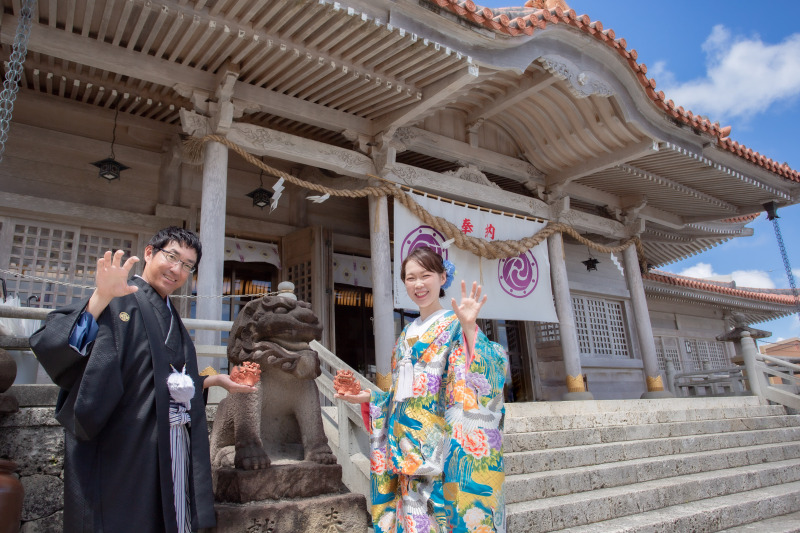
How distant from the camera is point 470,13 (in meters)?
5.87

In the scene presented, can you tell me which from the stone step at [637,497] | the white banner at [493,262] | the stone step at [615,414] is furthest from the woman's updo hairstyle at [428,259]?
the white banner at [493,262]

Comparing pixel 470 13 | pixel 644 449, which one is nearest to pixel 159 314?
pixel 644 449

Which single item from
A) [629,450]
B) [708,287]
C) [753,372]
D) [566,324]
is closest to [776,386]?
[753,372]

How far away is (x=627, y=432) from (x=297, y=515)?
13.1ft

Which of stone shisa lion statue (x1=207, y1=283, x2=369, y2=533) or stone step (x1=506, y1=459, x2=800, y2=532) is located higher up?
stone shisa lion statue (x1=207, y1=283, x2=369, y2=533)

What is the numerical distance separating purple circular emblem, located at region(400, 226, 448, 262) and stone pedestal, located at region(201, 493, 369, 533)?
4424 mm

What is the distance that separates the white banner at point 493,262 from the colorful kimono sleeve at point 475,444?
15.2ft

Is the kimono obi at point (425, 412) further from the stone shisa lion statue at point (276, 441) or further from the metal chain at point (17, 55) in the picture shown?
the metal chain at point (17, 55)

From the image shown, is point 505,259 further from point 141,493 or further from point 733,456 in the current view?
point 141,493

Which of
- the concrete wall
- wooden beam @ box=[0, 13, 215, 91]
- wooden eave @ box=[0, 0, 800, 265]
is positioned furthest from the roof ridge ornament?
the concrete wall

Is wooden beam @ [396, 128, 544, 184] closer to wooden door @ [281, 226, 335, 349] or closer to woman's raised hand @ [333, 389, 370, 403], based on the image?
wooden door @ [281, 226, 335, 349]

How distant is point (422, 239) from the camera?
7270 mm

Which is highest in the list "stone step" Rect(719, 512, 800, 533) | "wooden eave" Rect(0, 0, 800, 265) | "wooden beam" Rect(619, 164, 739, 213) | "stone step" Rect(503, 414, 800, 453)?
"wooden eave" Rect(0, 0, 800, 265)

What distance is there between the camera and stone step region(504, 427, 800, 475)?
4188 mm
